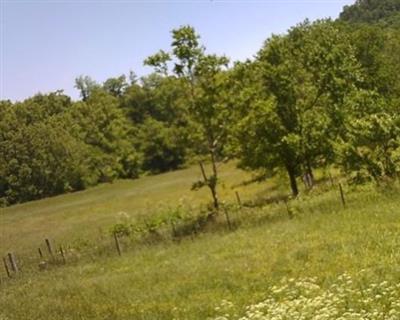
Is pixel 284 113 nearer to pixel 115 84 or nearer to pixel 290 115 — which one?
pixel 290 115

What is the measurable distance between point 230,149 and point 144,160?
8299 centimetres

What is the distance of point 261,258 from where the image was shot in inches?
856

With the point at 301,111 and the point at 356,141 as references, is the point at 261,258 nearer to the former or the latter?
the point at 356,141

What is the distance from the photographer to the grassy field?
13961mm

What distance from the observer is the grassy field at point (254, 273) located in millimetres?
13961

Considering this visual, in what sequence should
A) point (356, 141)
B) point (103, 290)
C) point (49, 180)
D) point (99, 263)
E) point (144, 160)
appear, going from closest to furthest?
point (103, 290) → point (99, 263) → point (356, 141) → point (49, 180) → point (144, 160)

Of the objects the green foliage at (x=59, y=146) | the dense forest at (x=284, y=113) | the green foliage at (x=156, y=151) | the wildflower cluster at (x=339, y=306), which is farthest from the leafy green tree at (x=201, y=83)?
the green foliage at (x=156, y=151)

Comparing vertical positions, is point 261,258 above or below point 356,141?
below

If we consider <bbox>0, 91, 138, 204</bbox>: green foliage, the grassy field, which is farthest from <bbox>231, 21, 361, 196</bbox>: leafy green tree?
<bbox>0, 91, 138, 204</bbox>: green foliage

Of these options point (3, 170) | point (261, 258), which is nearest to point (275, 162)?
point (261, 258)

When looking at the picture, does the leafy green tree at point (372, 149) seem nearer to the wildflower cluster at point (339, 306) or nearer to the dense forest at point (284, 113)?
the dense forest at point (284, 113)

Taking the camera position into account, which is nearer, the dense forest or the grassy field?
the grassy field

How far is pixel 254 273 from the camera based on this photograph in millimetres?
19734

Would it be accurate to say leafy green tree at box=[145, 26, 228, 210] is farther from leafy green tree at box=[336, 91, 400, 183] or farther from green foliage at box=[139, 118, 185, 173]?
green foliage at box=[139, 118, 185, 173]
